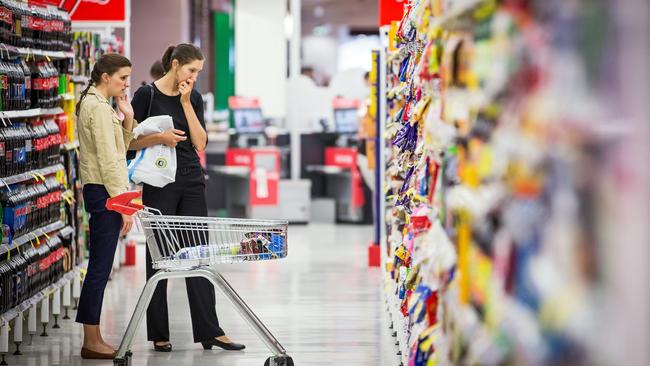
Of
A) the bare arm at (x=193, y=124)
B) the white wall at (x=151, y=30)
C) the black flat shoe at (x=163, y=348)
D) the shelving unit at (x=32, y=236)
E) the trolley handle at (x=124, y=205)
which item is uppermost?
the white wall at (x=151, y=30)

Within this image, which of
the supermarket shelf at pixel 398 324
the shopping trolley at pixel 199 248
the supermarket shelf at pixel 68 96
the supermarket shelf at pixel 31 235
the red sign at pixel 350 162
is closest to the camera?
the shopping trolley at pixel 199 248

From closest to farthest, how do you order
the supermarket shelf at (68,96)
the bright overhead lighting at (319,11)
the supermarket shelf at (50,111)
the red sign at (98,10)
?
the supermarket shelf at (50,111), the supermarket shelf at (68,96), the red sign at (98,10), the bright overhead lighting at (319,11)

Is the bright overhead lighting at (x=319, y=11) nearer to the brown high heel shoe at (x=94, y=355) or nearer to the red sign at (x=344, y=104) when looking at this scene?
the red sign at (x=344, y=104)

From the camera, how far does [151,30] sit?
17719 millimetres

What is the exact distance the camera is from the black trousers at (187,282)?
18.5 feet

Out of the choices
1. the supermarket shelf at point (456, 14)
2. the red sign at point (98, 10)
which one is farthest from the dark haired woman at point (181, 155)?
the red sign at point (98, 10)

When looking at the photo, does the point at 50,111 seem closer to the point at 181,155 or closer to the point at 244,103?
the point at 181,155

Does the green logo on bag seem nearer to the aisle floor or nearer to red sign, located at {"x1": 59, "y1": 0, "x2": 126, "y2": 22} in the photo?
the aisle floor

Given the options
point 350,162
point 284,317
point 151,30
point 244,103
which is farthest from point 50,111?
point 151,30

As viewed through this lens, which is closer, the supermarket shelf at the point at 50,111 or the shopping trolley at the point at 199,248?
the shopping trolley at the point at 199,248

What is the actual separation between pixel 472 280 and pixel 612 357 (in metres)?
0.87

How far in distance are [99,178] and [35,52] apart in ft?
4.07

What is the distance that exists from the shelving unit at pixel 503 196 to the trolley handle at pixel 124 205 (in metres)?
1.96

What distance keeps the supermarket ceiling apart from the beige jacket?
26347 mm
